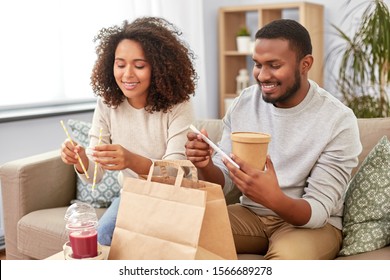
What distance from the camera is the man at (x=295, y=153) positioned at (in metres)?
1.47

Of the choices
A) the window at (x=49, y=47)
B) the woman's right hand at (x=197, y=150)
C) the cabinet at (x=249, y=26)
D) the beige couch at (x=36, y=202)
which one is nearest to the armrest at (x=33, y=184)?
the beige couch at (x=36, y=202)

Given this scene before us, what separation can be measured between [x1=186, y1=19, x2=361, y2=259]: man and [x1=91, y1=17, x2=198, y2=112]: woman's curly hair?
251 millimetres

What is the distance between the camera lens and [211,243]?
1.26 m

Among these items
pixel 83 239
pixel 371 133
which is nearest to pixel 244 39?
pixel 371 133

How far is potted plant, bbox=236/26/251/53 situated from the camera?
388 cm

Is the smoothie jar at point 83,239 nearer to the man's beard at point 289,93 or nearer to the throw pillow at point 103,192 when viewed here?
the man's beard at point 289,93

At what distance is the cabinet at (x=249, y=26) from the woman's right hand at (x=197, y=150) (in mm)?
2327

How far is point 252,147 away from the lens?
49.8 inches

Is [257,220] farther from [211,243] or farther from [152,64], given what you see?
[152,64]

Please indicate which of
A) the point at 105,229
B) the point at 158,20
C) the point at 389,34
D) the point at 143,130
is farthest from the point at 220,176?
the point at 389,34

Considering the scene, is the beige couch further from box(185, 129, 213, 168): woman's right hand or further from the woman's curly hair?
box(185, 129, 213, 168): woman's right hand

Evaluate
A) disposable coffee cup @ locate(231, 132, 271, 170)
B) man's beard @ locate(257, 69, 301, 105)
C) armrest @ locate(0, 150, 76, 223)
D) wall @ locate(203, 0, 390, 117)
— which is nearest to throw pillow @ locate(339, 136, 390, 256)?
man's beard @ locate(257, 69, 301, 105)

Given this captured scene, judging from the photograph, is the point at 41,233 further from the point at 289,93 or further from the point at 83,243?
the point at 289,93
